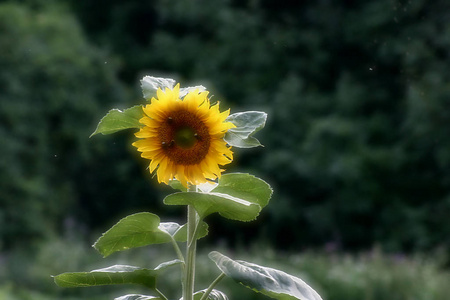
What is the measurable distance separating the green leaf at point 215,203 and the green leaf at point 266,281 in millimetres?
44

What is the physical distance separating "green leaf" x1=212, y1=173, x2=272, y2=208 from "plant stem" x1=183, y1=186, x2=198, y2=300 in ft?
0.10

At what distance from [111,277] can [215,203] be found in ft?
0.37

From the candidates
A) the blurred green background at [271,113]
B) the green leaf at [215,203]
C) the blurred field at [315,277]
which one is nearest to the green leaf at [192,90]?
the green leaf at [215,203]

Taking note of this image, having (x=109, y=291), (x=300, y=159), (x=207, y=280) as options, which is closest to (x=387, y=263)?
(x=207, y=280)

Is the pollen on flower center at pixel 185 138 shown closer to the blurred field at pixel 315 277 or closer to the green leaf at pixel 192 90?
the green leaf at pixel 192 90

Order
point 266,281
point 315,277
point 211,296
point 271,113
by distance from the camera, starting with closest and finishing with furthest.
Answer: point 266,281
point 211,296
point 315,277
point 271,113

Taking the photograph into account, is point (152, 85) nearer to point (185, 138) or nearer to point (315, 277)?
point (185, 138)

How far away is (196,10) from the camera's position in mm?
9547


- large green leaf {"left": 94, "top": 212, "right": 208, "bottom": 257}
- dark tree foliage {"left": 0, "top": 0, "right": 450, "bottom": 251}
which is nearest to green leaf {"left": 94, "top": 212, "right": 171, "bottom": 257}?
large green leaf {"left": 94, "top": 212, "right": 208, "bottom": 257}

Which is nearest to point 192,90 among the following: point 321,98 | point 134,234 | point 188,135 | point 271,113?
point 188,135

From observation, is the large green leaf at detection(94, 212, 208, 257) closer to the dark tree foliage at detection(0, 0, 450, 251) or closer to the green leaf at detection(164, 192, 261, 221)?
the green leaf at detection(164, 192, 261, 221)

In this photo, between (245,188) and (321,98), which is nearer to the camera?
(245,188)

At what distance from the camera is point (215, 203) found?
0.60 m

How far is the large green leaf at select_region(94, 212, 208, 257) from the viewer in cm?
64
